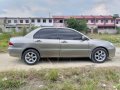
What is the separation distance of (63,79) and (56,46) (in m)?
2.58

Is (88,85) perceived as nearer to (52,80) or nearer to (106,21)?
(52,80)

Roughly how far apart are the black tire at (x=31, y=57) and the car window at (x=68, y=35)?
4.31ft

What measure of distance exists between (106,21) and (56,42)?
59389 mm

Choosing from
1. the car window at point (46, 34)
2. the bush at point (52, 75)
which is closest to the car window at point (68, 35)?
the car window at point (46, 34)

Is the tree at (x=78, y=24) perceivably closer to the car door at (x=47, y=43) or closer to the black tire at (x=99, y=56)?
the black tire at (x=99, y=56)

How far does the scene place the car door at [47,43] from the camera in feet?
30.9

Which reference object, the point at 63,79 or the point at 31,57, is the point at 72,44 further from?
the point at 63,79

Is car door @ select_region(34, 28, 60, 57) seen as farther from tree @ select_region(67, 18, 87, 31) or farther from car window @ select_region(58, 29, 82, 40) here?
tree @ select_region(67, 18, 87, 31)

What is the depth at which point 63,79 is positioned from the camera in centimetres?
716

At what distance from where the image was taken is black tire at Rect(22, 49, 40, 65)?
9.38 metres

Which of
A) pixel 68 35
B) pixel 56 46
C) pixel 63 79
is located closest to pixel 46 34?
pixel 56 46

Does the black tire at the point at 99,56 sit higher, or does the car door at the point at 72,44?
the car door at the point at 72,44

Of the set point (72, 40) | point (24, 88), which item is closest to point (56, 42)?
point (72, 40)

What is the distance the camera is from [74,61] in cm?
1009
